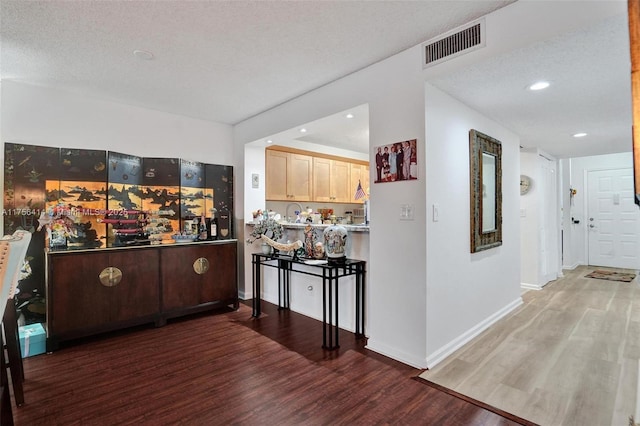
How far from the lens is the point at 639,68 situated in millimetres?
1117

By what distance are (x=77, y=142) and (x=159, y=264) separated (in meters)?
1.69

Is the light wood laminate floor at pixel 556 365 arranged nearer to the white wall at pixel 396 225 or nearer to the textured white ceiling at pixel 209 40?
the white wall at pixel 396 225

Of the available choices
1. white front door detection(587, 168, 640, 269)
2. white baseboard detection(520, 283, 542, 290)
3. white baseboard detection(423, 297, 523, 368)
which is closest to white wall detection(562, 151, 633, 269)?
white front door detection(587, 168, 640, 269)

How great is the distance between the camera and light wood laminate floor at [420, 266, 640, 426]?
79.3 inches

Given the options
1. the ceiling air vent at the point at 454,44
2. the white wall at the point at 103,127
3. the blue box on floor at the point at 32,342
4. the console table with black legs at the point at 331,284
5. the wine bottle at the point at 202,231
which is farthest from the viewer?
the wine bottle at the point at 202,231

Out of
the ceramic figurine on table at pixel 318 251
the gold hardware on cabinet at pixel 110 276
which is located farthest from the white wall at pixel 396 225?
the gold hardware on cabinet at pixel 110 276

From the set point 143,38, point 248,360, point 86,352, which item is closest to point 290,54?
point 143,38

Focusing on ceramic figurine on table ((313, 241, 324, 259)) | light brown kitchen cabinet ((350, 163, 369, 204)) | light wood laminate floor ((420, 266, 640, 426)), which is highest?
light brown kitchen cabinet ((350, 163, 369, 204))

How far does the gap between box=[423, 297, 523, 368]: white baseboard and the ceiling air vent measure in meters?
2.33

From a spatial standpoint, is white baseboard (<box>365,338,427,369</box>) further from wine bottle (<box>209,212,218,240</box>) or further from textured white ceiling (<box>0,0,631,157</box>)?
wine bottle (<box>209,212,218,240</box>)

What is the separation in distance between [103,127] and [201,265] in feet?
6.64

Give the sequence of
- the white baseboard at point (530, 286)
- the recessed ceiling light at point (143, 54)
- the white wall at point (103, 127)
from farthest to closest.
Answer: the white baseboard at point (530, 286) → the white wall at point (103, 127) → the recessed ceiling light at point (143, 54)

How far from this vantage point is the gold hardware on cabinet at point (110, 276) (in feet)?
10.5

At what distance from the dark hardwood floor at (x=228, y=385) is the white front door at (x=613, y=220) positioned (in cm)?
699
